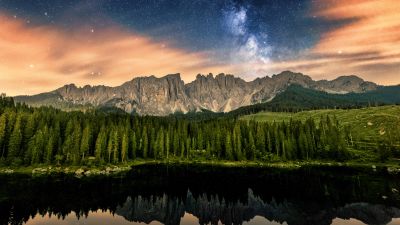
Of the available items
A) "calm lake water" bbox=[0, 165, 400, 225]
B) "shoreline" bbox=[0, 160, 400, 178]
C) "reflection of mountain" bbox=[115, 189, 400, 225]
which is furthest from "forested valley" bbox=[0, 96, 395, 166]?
"reflection of mountain" bbox=[115, 189, 400, 225]

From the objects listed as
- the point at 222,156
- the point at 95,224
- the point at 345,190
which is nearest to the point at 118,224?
the point at 95,224

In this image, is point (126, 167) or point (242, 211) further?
point (126, 167)

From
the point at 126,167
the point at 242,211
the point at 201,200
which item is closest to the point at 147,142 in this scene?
the point at 126,167

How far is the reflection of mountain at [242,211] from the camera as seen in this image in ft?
176

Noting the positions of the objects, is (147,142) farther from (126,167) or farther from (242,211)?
(242,211)

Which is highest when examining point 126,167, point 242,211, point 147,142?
point 147,142

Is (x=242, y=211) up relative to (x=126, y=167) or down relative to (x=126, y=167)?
down

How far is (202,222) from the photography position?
52.8 metres

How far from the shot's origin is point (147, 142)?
158500mm

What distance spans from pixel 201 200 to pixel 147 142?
310 feet

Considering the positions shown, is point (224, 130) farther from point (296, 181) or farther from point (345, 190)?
point (345, 190)

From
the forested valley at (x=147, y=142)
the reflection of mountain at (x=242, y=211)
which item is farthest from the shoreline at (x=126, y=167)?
the reflection of mountain at (x=242, y=211)

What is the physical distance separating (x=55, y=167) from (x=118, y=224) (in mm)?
77663

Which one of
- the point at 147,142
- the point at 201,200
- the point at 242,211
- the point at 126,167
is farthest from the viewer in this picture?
the point at 147,142
